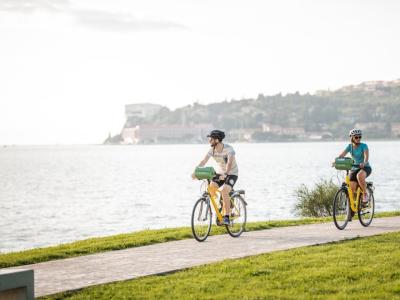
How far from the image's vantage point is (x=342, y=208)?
48.9ft

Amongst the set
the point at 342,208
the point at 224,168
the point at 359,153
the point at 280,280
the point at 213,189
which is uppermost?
the point at 359,153

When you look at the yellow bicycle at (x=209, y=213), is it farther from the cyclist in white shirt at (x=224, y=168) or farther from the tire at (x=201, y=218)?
the cyclist in white shirt at (x=224, y=168)

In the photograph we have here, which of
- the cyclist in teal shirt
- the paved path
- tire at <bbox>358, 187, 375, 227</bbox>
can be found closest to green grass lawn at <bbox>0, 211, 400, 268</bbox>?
the paved path

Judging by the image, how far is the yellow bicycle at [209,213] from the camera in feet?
43.0

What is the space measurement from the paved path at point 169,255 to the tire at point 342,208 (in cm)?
19

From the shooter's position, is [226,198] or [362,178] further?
[362,178]

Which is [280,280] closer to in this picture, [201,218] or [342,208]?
[201,218]

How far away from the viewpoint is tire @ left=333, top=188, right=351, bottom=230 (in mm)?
14688

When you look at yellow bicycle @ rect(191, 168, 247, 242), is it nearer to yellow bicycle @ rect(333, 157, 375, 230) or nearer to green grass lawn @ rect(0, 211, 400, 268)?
green grass lawn @ rect(0, 211, 400, 268)

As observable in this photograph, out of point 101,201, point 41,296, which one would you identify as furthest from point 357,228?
point 101,201

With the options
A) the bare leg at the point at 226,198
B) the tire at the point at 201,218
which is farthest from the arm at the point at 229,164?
the tire at the point at 201,218

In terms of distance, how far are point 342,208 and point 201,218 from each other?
345 centimetres

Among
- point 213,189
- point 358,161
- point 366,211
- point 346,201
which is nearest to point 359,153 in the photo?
point 358,161

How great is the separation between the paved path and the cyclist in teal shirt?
39.2 inches
